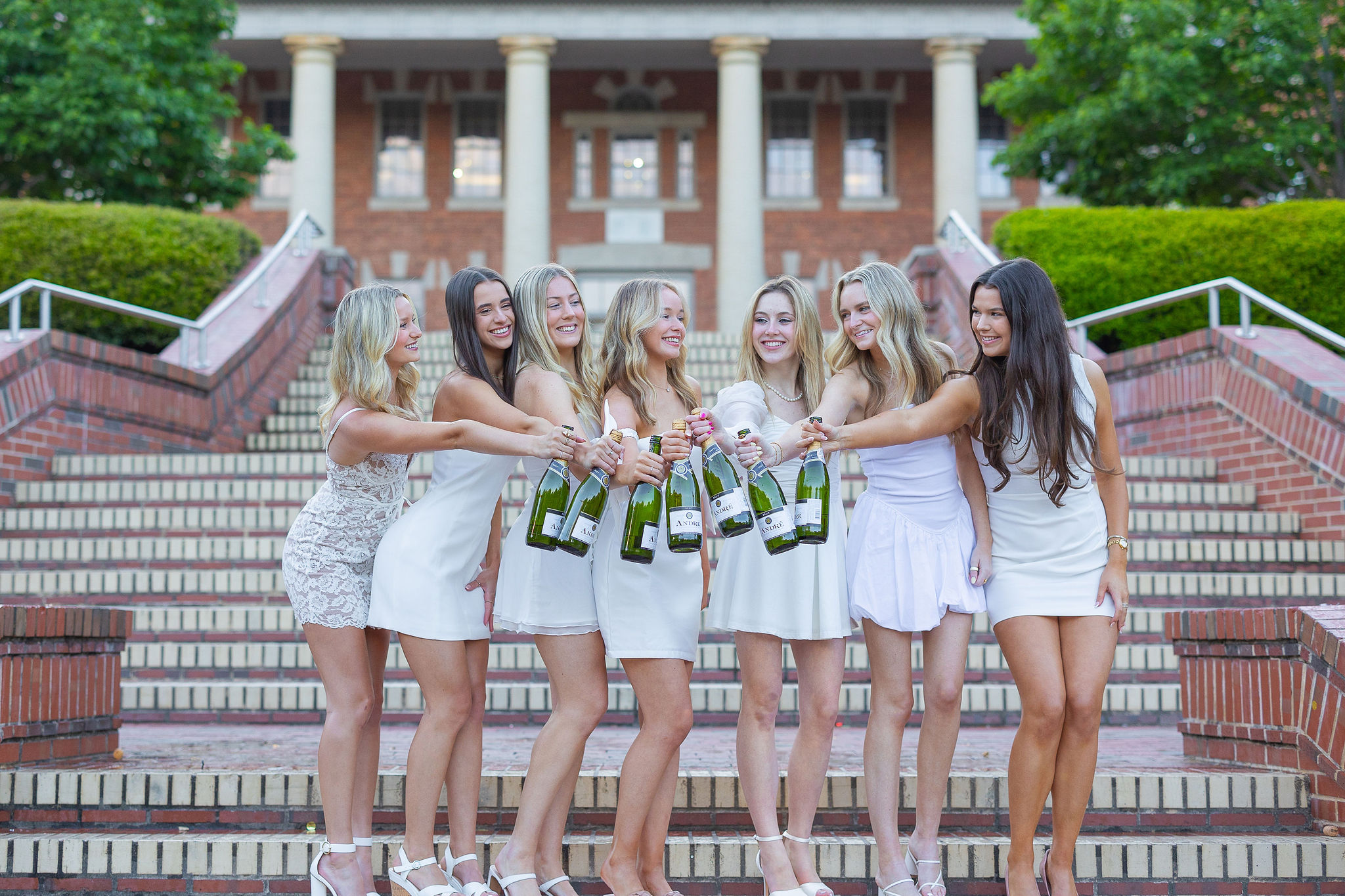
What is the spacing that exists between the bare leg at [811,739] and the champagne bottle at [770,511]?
1.36 ft

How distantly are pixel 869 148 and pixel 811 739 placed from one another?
2049cm

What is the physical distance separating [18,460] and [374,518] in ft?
17.1

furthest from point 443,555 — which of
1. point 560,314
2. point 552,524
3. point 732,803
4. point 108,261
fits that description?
point 108,261

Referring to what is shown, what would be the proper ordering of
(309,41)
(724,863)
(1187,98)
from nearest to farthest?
(724,863) → (1187,98) → (309,41)

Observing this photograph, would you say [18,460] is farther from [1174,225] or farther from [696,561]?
[1174,225]

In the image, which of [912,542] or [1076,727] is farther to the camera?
[912,542]

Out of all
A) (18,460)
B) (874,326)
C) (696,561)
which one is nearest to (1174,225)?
(874,326)

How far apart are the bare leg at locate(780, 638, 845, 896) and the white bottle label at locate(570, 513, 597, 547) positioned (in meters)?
0.87

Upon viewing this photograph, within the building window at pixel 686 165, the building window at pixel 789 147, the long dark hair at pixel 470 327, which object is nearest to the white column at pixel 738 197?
the building window at pixel 686 165

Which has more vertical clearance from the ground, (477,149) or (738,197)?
(477,149)

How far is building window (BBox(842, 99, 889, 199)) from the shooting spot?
23031 mm

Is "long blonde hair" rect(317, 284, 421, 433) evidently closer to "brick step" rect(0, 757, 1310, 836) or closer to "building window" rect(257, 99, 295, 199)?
"brick step" rect(0, 757, 1310, 836)

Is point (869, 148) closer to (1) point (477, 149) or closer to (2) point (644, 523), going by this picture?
(1) point (477, 149)

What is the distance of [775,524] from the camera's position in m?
3.70
